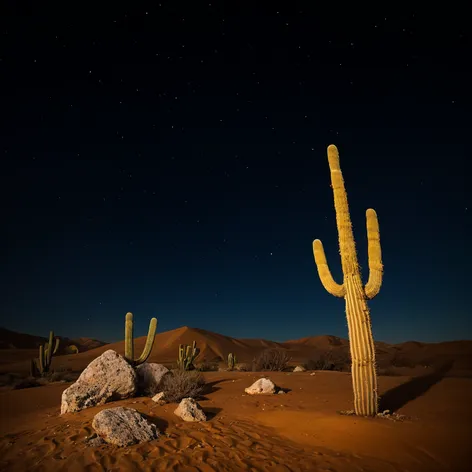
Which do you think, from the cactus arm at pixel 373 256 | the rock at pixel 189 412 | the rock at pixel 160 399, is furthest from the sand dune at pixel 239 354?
the rock at pixel 189 412

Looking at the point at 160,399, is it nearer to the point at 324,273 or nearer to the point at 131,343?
the point at 131,343

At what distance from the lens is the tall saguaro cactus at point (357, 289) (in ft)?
22.0

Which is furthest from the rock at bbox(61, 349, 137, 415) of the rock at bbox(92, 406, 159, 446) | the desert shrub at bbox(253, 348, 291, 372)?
the desert shrub at bbox(253, 348, 291, 372)

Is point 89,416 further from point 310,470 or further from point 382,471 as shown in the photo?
point 382,471

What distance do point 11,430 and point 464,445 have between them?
8695 millimetres

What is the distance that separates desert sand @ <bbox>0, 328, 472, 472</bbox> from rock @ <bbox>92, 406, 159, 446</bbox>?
17 cm

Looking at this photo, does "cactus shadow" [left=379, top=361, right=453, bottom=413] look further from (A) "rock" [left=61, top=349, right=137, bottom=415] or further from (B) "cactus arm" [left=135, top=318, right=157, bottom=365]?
(B) "cactus arm" [left=135, top=318, right=157, bottom=365]

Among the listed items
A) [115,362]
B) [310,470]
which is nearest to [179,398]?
[115,362]

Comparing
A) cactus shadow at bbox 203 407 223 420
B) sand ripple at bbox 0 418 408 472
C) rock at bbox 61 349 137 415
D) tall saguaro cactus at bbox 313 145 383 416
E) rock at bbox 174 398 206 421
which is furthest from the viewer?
rock at bbox 61 349 137 415

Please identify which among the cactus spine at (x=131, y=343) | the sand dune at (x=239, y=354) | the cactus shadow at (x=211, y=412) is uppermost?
the cactus spine at (x=131, y=343)

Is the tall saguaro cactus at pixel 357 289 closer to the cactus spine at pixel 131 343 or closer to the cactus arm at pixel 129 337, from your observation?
the cactus spine at pixel 131 343

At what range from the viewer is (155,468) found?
174 inches

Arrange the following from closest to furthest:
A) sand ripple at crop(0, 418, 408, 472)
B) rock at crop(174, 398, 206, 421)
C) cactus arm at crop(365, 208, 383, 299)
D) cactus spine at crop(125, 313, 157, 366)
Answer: sand ripple at crop(0, 418, 408, 472)
rock at crop(174, 398, 206, 421)
cactus arm at crop(365, 208, 383, 299)
cactus spine at crop(125, 313, 157, 366)

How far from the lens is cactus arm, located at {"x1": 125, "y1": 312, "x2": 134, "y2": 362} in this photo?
1088 cm
